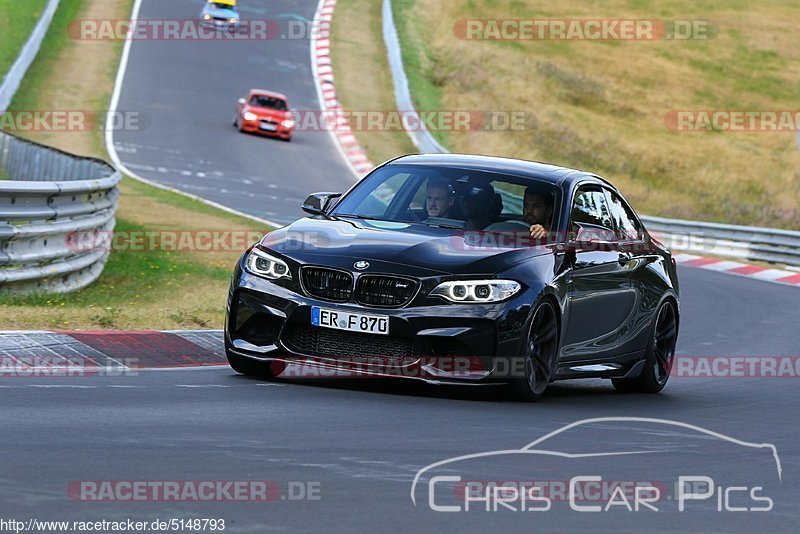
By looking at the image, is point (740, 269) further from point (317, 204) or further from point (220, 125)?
point (317, 204)

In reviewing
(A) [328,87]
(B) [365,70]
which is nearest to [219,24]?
(B) [365,70]

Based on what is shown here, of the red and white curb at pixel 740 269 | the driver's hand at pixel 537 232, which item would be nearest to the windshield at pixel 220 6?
the red and white curb at pixel 740 269

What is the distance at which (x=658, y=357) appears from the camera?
38.2 ft

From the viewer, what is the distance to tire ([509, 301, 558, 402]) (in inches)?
368

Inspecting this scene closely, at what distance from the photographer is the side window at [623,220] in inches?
439

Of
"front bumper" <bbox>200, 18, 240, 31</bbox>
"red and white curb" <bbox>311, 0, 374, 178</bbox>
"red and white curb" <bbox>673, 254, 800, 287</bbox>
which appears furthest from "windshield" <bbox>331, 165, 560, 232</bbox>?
"front bumper" <bbox>200, 18, 240, 31</bbox>

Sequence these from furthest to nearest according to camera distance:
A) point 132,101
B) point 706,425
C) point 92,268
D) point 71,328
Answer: point 132,101, point 92,268, point 71,328, point 706,425

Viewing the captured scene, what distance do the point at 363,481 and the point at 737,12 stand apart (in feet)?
229

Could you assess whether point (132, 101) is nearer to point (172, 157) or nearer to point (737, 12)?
point (172, 157)

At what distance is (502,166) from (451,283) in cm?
181

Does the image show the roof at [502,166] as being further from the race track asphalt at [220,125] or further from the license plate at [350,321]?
the race track asphalt at [220,125]

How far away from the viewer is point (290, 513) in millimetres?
5664

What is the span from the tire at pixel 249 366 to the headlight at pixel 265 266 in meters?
0.58

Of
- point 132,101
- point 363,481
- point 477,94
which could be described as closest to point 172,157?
point 132,101
